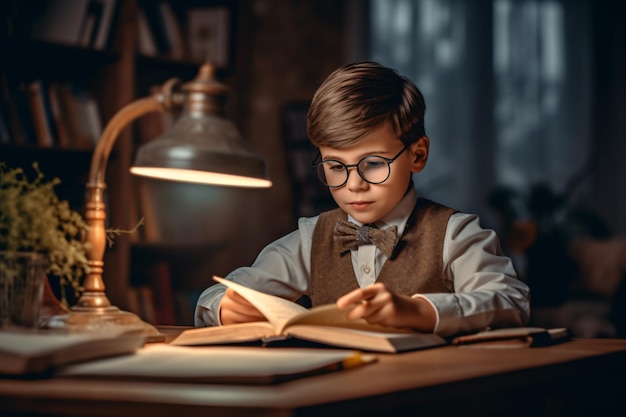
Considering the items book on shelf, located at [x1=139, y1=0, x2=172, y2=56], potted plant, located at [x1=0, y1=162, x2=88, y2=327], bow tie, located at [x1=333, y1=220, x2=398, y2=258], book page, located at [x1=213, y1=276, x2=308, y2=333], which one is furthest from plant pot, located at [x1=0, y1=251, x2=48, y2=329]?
book on shelf, located at [x1=139, y1=0, x2=172, y2=56]

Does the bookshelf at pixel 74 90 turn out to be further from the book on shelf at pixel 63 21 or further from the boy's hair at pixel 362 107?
the boy's hair at pixel 362 107

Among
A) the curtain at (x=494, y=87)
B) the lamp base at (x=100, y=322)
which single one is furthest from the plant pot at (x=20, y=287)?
the curtain at (x=494, y=87)

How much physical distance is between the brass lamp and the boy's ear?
0.30m

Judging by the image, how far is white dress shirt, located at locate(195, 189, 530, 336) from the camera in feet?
4.47

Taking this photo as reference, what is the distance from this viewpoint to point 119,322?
1312 millimetres

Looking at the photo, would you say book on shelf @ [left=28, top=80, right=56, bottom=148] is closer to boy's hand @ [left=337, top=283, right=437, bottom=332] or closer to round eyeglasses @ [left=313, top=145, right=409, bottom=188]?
round eyeglasses @ [left=313, top=145, right=409, bottom=188]

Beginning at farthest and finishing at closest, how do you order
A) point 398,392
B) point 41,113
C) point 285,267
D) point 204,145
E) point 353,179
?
point 41,113 < point 285,267 < point 353,179 < point 204,145 < point 398,392

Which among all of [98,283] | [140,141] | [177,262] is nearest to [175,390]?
[98,283]

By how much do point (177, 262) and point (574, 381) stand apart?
9.95ft

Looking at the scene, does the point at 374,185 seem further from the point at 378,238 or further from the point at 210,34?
the point at 210,34

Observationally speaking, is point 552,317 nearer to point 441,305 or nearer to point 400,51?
point 400,51

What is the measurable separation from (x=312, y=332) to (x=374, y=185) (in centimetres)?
39

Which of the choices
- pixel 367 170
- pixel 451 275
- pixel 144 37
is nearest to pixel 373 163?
pixel 367 170

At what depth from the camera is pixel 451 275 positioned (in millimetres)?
1602
